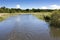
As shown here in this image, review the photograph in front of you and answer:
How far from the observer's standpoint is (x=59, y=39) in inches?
473

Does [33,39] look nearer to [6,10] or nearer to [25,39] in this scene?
[25,39]

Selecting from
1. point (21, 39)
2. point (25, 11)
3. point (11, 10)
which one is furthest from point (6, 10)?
point (21, 39)

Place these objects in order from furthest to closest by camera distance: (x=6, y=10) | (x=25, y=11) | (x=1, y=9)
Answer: (x=25, y=11) < (x=6, y=10) < (x=1, y=9)

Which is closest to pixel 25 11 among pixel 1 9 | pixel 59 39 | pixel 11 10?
pixel 11 10

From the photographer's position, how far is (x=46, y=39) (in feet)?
38.8

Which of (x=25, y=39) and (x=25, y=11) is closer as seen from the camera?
(x=25, y=39)

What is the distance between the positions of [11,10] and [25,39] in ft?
255

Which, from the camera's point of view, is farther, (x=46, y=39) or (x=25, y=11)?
(x=25, y=11)

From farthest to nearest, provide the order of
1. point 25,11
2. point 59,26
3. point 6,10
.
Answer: point 25,11
point 6,10
point 59,26

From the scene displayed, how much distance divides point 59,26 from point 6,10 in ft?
226

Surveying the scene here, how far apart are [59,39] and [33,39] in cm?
213

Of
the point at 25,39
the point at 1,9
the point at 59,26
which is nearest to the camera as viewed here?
the point at 25,39

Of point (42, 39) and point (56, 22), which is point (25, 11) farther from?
point (42, 39)

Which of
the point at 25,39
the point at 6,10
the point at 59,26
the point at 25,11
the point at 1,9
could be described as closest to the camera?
the point at 25,39
